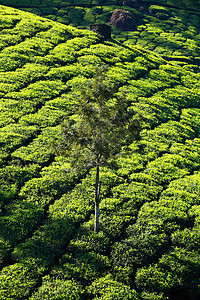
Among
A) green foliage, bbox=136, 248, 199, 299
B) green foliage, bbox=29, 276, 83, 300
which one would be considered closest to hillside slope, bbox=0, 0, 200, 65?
green foliage, bbox=136, 248, 199, 299

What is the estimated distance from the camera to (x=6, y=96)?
837 inches

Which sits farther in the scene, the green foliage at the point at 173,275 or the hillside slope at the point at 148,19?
the hillside slope at the point at 148,19

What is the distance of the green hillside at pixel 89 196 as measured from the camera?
11039 millimetres

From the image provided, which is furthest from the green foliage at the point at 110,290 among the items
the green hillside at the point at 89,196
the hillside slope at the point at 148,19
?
the hillside slope at the point at 148,19

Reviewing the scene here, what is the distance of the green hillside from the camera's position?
11.0 meters

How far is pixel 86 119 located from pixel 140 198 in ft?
19.3

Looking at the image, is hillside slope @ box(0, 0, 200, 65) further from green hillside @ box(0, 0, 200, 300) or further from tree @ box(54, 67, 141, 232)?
tree @ box(54, 67, 141, 232)

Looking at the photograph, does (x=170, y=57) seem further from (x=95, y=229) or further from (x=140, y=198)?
(x=95, y=229)

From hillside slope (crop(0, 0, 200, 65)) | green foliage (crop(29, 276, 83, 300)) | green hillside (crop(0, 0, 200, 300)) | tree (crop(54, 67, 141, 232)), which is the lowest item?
green foliage (crop(29, 276, 83, 300))

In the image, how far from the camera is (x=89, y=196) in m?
14.6

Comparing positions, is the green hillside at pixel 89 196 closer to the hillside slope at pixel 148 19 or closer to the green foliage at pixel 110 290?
the green foliage at pixel 110 290

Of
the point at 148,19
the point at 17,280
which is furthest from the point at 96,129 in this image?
the point at 148,19

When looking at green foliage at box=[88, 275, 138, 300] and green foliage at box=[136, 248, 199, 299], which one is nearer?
green foliage at box=[88, 275, 138, 300]

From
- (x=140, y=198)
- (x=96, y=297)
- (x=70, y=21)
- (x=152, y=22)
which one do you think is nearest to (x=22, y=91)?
(x=140, y=198)
